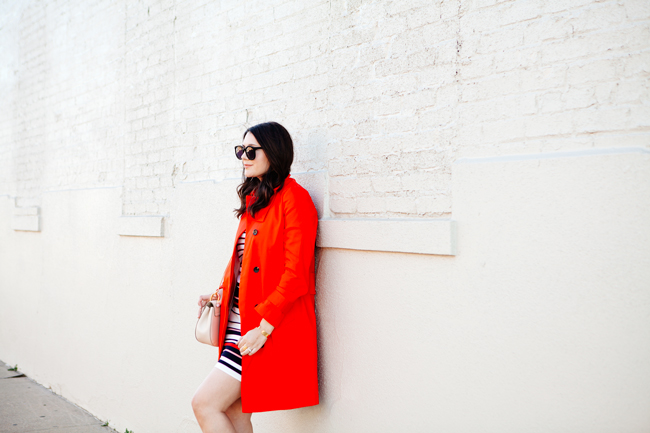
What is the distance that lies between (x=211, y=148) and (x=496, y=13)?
7.71ft

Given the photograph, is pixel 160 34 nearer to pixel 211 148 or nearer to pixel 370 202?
pixel 211 148

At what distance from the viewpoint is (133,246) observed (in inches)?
194

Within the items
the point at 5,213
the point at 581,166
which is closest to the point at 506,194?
the point at 581,166

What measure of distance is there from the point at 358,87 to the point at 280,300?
1.25 m

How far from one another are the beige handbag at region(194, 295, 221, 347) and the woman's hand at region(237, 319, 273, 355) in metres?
0.37

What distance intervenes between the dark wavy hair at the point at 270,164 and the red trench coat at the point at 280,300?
0.04m

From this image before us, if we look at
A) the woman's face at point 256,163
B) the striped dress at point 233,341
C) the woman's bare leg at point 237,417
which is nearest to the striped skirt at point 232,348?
the striped dress at point 233,341

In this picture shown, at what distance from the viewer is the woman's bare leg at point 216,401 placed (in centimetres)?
285

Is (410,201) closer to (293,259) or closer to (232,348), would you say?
(293,259)

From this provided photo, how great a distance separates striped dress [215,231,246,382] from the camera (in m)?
2.92

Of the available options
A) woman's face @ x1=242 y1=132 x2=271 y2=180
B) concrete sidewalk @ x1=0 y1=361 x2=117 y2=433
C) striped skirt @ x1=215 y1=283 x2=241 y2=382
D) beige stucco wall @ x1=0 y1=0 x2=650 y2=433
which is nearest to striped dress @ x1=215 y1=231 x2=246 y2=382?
striped skirt @ x1=215 y1=283 x2=241 y2=382

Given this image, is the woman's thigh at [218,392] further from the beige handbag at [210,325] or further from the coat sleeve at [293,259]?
the coat sleeve at [293,259]

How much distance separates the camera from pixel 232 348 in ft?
9.71

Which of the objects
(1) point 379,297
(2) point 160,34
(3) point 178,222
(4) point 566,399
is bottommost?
(4) point 566,399
